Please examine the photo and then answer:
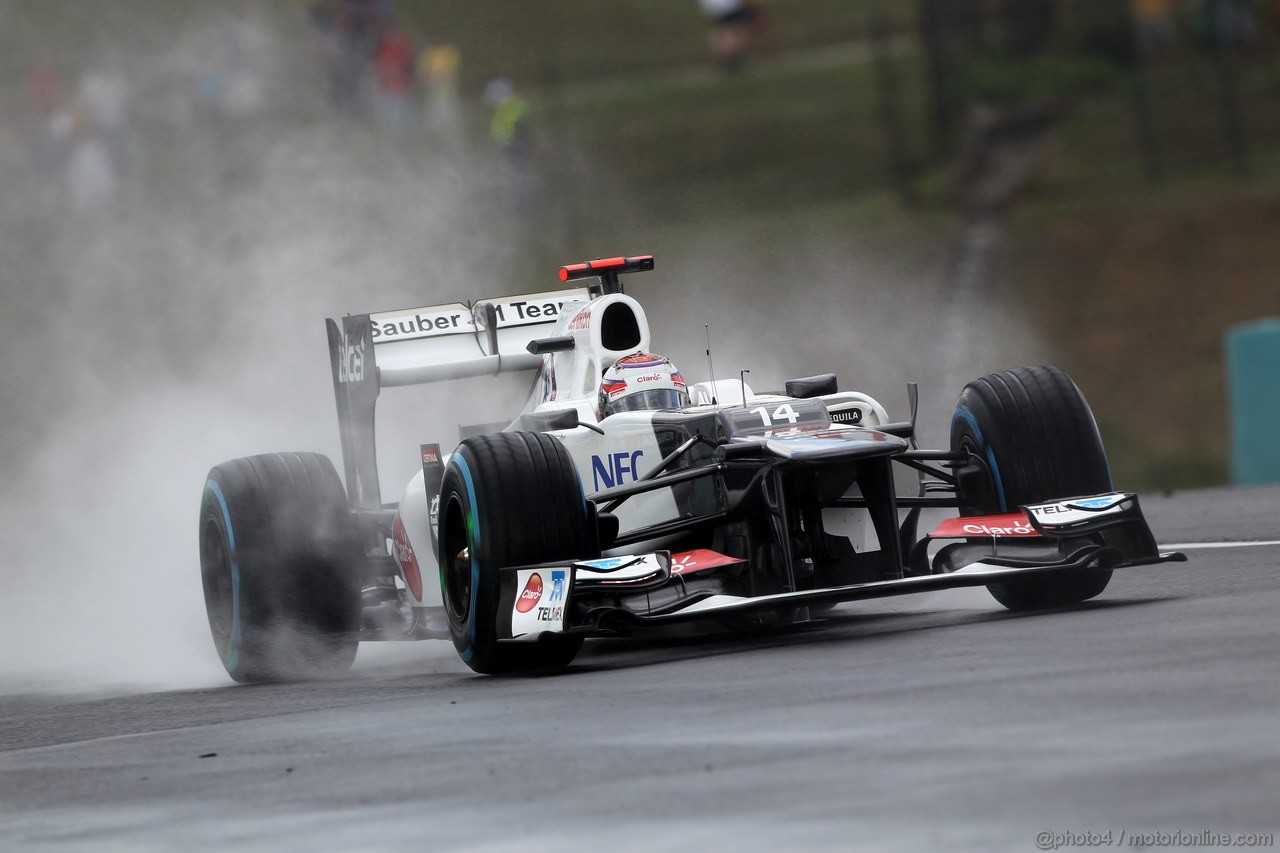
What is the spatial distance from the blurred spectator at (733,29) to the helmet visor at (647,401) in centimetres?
3261

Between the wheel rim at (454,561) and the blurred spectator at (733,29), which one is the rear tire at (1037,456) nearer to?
the wheel rim at (454,561)

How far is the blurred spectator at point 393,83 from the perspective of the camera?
103 feet

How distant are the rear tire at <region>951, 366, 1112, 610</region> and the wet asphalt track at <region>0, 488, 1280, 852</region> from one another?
25 cm

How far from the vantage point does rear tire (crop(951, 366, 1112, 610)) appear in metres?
9.87

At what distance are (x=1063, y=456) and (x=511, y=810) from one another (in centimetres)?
457

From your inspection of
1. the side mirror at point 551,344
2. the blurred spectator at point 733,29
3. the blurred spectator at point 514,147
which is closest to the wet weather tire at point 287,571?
the side mirror at point 551,344

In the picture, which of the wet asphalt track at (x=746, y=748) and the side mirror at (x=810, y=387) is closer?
the wet asphalt track at (x=746, y=748)

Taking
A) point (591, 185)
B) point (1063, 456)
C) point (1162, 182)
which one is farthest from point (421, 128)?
point (1063, 456)

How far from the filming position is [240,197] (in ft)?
102

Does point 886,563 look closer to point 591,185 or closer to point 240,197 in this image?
point 240,197

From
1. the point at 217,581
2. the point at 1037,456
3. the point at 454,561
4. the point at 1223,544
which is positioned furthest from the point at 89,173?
the point at 1037,456

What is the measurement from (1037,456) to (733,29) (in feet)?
113

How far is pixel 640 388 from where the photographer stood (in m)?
10.9

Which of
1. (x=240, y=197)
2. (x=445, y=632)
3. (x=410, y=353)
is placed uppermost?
(x=240, y=197)
